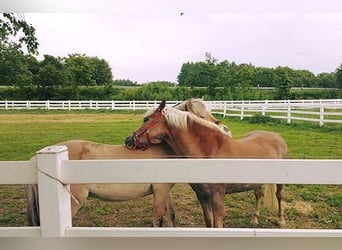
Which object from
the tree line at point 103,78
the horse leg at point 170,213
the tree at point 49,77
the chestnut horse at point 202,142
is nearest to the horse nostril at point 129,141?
the chestnut horse at point 202,142

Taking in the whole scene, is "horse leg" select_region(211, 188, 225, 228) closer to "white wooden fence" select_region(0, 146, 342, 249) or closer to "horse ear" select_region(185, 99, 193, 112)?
"white wooden fence" select_region(0, 146, 342, 249)

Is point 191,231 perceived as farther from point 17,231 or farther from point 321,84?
point 321,84

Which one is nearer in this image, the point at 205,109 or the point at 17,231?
the point at 17,231

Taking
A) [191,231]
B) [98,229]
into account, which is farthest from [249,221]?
[98,229]

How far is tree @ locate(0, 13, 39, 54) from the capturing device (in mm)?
2023

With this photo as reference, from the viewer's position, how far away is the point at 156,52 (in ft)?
6.78

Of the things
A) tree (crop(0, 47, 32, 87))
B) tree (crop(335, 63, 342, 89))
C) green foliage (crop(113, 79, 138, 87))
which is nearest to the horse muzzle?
green foliage (crop(113, 79, 138, 87))

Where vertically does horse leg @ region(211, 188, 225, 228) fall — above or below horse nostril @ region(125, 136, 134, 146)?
below

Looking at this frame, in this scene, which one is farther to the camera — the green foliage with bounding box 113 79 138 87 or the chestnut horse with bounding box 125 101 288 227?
the green foliage with bounding box 113 79 138 87

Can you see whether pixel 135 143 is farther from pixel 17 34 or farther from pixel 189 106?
pixel 17 34

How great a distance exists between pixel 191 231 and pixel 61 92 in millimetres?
1122

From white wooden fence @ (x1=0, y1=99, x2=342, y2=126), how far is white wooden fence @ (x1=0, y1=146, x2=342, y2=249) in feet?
1.68

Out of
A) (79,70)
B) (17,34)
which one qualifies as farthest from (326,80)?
(17,34)

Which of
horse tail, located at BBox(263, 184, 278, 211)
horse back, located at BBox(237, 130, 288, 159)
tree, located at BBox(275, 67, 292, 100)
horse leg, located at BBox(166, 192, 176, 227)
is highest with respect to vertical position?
tree, located at BBox(275, 67, 292, 100)
